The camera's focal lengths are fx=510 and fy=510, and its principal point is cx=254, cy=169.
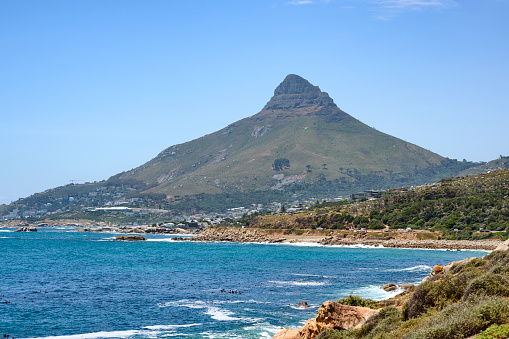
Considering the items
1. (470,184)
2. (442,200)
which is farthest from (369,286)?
(470,184)

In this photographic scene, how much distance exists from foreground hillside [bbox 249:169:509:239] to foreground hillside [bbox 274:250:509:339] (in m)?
76.6

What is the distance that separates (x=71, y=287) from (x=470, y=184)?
107046mm

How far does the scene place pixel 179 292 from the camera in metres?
41.3

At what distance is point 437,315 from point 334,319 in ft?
17.2

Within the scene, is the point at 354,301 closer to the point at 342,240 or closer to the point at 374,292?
the point at 374,292

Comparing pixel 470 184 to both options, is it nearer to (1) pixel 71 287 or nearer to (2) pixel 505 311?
(1) pixel 71 287

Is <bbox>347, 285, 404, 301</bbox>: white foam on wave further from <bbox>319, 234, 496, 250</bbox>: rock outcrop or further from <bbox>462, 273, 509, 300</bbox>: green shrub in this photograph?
<bbox>319, 234, 496, 250</bbox>: rock outcrop

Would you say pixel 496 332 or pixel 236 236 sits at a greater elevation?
pixel 496 332

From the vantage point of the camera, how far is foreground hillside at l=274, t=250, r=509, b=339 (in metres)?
12.8

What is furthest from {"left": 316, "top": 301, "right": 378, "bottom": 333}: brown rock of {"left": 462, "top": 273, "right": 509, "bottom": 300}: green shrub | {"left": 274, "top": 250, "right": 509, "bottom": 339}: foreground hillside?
{"left": 462, "top": 273, "right": 509, "bottom": 300}: green shrub

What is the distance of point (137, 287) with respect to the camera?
145ft

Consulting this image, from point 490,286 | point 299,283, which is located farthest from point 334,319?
point 299,283

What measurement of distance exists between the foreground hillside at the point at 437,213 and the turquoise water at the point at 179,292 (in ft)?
101

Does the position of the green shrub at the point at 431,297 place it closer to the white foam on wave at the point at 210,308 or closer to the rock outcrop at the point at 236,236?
the white foam on wave at the point at 210,308
